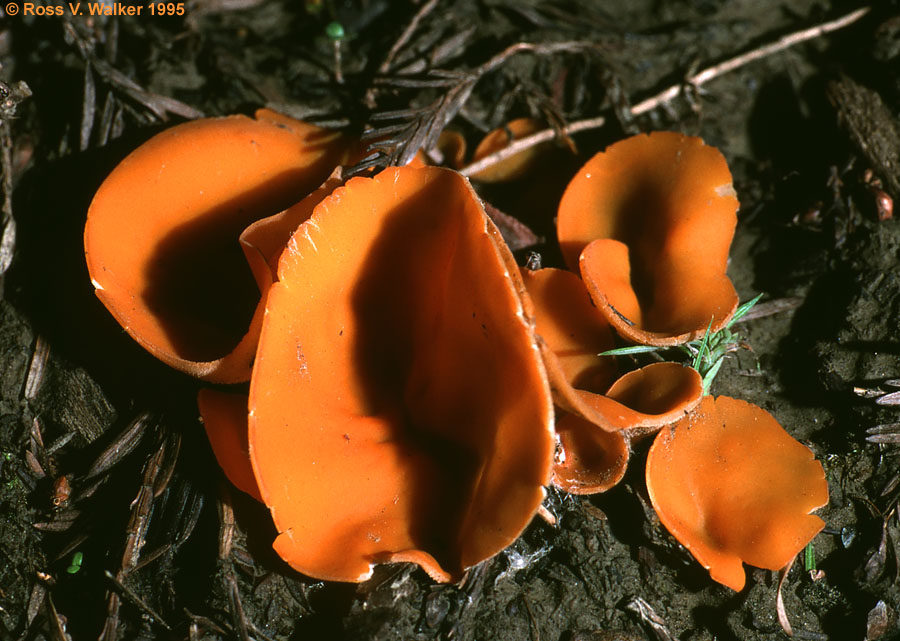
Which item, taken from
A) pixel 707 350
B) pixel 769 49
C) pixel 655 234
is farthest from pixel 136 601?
pixel 769 49

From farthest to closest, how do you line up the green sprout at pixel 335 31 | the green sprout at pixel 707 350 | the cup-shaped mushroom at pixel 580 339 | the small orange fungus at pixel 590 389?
the green sprout at pixel 335 31 < the green sprout at pixel 707 350 < the cup-shaped mushroom at pixel 580 339 < the small orange fungus at pixel 590 389

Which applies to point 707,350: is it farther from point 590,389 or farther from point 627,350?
point 590,389

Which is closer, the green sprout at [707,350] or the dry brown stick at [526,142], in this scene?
the green sprout at [707,350]

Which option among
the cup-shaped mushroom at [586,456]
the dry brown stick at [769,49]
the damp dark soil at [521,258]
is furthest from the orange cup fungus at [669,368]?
the dry brown stick at [769,49]

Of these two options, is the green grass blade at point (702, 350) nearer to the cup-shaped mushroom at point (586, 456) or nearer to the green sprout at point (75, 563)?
the cup-shaped mushroom at point (586, 456)

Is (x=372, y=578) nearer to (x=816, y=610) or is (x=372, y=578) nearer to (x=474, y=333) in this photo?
(x=474, y=333)

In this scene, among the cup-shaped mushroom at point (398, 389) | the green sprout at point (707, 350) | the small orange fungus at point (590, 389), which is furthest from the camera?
the green sprout at point (707, 350)
